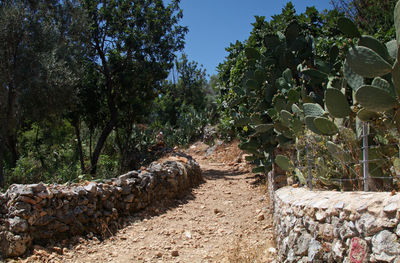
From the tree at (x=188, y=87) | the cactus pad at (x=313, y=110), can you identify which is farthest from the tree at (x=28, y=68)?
the tree at (x=188, y=87)

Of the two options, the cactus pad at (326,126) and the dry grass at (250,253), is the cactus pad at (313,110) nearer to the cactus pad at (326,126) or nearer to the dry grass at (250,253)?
the cactus pad at (326,126)

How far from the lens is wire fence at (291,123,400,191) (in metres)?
3.15

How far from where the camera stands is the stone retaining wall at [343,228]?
2137 mm

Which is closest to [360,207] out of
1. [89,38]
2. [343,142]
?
[343,142]

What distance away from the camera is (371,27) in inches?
330

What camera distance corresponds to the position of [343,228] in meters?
2.60

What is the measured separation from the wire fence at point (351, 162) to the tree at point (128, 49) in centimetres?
867

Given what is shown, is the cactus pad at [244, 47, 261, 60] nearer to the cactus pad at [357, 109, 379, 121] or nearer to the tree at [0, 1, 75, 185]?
the cactus pad at [357, 109, 379, 121]

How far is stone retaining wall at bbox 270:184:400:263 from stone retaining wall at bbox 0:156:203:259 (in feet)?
10.4

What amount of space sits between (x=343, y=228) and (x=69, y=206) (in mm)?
4144

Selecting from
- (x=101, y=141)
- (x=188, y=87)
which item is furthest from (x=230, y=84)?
(x=188, y=87)

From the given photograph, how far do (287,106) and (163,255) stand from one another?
2.92 meters

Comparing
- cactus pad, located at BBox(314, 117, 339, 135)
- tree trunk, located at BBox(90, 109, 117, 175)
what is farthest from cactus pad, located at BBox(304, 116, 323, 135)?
tree trunk, located at BBox(90, 109, 117, 175)

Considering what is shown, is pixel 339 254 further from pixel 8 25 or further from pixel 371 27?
pixel 8 25
